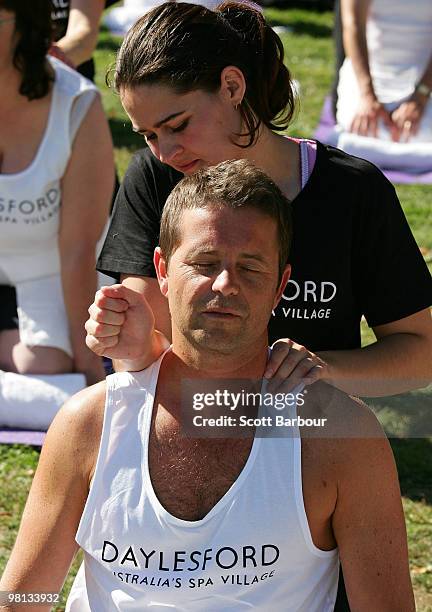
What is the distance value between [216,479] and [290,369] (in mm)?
230

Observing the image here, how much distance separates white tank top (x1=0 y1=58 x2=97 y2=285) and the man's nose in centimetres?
211

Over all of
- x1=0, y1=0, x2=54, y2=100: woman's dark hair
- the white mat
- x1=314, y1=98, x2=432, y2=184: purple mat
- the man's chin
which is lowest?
x1=314, y1=98, x2=432, y2=184: purple mat

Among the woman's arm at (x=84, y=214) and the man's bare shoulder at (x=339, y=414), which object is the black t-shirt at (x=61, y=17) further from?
the man's bare shoulder at (x=339, y=414)

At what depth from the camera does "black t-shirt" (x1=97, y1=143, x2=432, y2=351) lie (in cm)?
224

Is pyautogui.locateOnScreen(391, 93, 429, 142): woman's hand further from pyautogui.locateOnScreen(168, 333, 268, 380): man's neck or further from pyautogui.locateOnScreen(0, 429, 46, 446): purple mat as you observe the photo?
pyautogui.locateOnScreen(168, 333, 268, 380): man's neck

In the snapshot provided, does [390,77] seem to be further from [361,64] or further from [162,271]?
[162,271]

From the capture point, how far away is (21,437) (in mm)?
3869

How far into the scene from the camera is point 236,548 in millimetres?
1878

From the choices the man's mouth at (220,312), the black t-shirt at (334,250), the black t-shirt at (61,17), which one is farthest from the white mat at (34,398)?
the man's mouth at (220,312)

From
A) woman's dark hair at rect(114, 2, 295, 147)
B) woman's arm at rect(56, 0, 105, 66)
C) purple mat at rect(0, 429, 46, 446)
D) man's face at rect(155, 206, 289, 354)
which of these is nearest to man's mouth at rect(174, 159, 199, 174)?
woman's dark hair at rect(114, 2, 295, 147)

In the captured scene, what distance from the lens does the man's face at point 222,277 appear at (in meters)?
1.88

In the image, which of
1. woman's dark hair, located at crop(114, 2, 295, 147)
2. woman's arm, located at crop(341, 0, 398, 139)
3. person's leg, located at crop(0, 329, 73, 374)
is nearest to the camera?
woman's dark hair, located at crop(114, 2, 295, 147)

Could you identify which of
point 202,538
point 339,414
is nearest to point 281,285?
point 339,414

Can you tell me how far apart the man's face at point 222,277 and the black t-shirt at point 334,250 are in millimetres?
315
